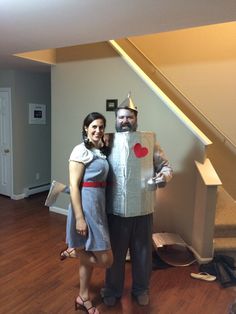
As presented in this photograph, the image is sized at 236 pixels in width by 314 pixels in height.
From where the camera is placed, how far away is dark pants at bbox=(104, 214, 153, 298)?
2.04m

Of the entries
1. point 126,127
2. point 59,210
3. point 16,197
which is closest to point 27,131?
point 16,197

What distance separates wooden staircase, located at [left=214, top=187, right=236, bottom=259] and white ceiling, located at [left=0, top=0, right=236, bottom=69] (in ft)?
6.47

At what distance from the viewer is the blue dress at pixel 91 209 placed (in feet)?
6.01

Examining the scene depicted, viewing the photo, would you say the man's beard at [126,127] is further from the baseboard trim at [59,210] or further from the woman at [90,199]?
the baseboard trim at [59,210]


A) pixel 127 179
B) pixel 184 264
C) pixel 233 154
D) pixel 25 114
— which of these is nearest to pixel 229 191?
pixel 233 154

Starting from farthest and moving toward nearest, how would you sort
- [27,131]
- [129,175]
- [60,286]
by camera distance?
1. [27,131]
2. [60,286]
3. [129,175]

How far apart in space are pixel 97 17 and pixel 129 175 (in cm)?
122

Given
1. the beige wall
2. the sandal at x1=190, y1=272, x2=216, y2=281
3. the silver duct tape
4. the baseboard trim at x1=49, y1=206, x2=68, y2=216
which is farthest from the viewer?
the baseboard trim at x1=49, y1=206, x2=68, y2=216

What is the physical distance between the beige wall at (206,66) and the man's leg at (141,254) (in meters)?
2.07

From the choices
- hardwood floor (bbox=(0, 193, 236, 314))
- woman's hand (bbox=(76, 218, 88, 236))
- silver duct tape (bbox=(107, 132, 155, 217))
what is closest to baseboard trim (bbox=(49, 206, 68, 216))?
hardwood floor (bbox=(0, 193, 236, 314))

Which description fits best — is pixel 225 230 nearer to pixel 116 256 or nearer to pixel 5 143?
pixel 116 256

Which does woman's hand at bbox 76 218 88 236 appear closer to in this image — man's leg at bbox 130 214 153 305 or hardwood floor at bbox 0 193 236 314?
man's leg at bbox 130 214 153 305

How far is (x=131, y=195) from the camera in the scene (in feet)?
6.48

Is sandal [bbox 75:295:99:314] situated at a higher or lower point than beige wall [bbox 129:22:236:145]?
lower
